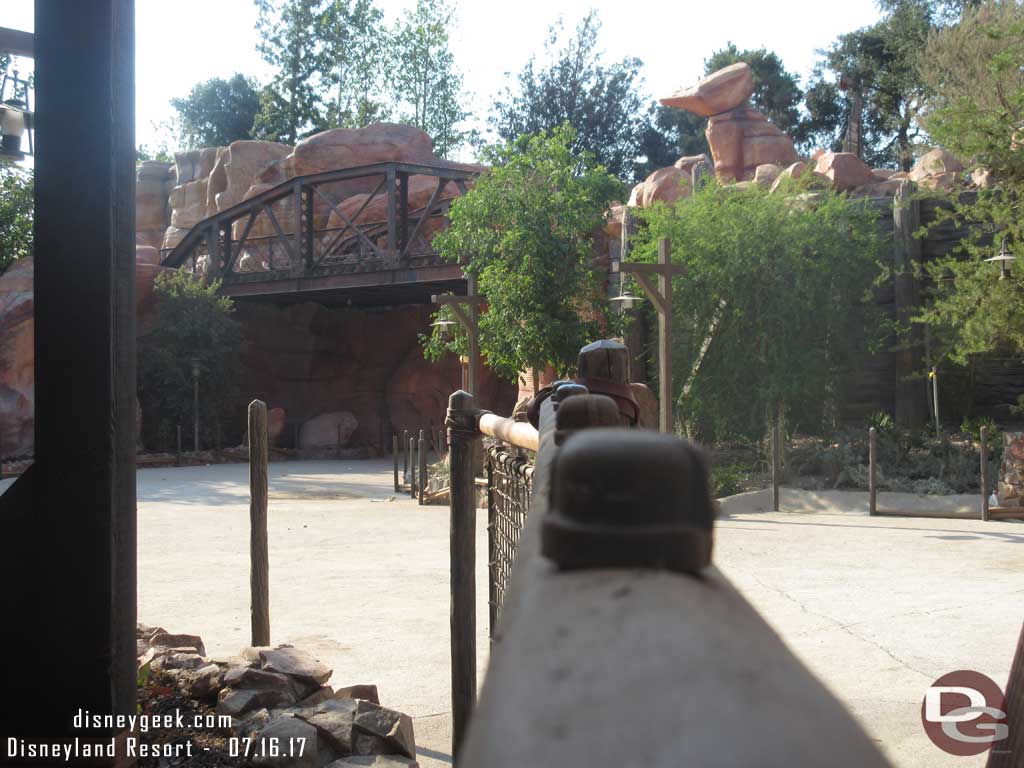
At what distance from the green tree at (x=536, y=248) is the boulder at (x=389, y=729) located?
1197cm

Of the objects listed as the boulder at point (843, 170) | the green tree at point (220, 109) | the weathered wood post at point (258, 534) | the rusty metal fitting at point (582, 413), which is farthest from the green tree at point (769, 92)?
the rusty metal fitting at point (582, 413)

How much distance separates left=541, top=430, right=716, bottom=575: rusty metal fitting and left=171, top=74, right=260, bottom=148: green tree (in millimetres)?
43696

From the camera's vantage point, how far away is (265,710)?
3740 millimetres

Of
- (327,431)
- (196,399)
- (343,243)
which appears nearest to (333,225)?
(343,243)

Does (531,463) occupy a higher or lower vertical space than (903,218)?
lower

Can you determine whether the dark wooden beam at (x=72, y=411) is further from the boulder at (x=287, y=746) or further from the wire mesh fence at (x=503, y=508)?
the wire mesh fence at (x=503, y=508)

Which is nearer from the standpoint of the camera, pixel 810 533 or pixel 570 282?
pixel 810 533

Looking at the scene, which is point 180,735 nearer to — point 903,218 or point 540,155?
point 540,155

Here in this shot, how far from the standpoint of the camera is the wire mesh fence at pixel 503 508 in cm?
309

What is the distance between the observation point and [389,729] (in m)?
3.66

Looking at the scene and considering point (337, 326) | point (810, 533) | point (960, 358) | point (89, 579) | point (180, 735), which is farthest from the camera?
point (337, 326)

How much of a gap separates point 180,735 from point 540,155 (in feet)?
45.5

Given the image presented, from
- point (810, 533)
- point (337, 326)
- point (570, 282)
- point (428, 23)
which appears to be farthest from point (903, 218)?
point (428, 23)

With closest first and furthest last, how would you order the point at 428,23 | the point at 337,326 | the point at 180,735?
the point at 180,735, the point at 337,326, the point at 428,23
